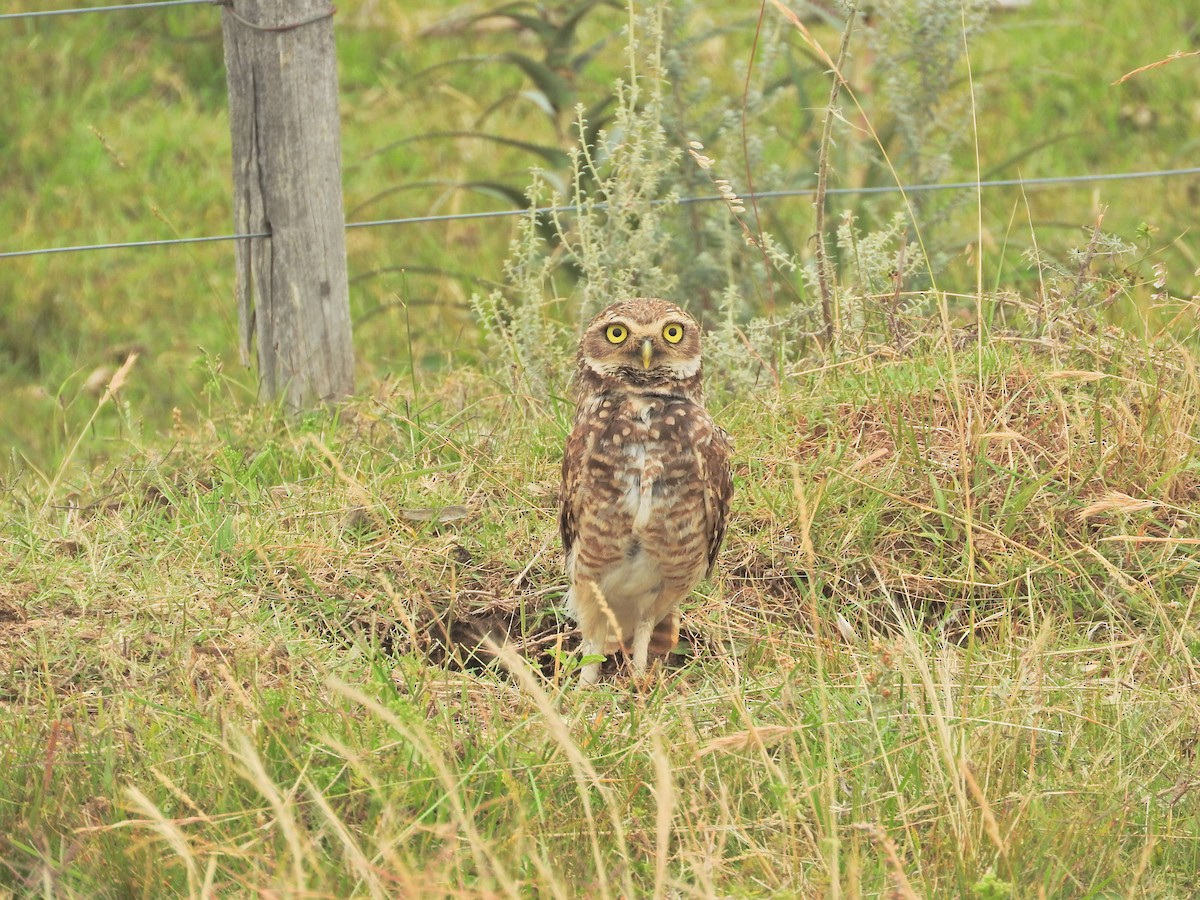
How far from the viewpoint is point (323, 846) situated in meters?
2.76

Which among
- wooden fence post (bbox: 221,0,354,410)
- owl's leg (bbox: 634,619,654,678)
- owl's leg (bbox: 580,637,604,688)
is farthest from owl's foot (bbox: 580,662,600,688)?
wooden fence post (bbox: 221,0,354,410)

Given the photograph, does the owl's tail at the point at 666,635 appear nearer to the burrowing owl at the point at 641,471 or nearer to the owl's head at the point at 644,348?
the burrowing owl at the point at 641,471

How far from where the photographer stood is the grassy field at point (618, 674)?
106 inches

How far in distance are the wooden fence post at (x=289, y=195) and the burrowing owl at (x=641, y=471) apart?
50.1 inches

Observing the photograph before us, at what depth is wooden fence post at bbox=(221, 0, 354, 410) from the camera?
4.50 meters

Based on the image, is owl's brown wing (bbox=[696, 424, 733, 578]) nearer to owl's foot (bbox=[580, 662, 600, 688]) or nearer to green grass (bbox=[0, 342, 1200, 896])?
green grass (bbox=[0, 342, 1200, 896])

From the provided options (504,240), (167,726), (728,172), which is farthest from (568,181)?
(167,726)

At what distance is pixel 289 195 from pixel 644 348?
154 cm

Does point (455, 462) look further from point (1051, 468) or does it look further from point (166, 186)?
point (166, 186)

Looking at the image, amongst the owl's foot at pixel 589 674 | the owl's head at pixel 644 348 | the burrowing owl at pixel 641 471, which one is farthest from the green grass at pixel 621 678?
the owl's head at pixel 644 348

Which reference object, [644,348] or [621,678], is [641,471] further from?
[621,678]

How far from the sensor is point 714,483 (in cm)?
369

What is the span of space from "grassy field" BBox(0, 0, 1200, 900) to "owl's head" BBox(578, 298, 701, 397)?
1.72ft

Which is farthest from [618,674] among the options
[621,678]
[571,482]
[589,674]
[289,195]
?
[289,195]
